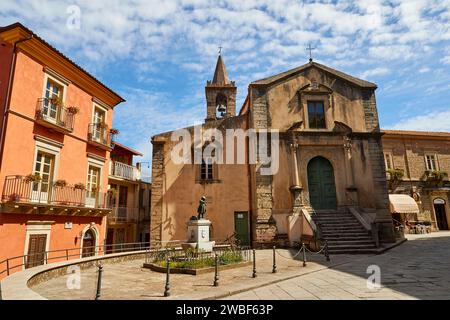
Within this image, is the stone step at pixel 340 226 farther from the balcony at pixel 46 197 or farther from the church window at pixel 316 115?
the balcony at pixel 46 197

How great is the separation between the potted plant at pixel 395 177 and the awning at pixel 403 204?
5.59ft

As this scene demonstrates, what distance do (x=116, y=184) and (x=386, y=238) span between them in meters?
19.3

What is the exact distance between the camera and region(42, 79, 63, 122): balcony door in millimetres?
12748

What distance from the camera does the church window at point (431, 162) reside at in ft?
91.8

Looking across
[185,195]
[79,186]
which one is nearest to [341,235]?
[185,195]

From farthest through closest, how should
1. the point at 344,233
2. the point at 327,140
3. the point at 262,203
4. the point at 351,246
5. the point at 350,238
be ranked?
the point at 327,140 < the point at 262,203 < the point at 344,233 < the point at 350,238 < the point at 351,246

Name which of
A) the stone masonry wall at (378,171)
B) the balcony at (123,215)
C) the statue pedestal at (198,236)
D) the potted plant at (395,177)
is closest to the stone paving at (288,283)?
the statue pedestal at (198,236)

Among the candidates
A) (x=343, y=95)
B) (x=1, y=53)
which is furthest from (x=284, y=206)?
→ (x=1, y=53)

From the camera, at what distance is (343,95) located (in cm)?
1977

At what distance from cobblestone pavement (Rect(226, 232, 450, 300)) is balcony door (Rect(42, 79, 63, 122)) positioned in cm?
1149

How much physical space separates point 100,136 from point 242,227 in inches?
411

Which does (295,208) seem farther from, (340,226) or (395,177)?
(395,177)

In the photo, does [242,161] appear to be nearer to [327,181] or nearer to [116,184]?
[327,181]

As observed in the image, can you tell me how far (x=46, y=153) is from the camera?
42.0ft
